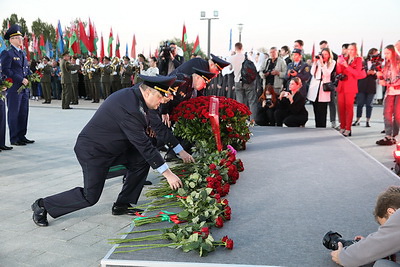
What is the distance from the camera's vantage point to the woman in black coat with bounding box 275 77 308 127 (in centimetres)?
862

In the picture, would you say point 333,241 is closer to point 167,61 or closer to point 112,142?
point 112,142

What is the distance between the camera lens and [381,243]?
2.11 meters

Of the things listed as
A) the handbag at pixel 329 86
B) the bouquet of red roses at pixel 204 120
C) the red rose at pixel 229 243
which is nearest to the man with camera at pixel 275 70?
the handbag at pixel 329 86

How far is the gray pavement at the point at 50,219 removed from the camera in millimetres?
3072

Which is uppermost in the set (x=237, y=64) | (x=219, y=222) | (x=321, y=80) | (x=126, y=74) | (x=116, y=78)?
(x=237, y=64)

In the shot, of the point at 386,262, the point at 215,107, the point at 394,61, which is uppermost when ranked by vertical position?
the point at 394,61

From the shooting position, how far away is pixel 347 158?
5.91m

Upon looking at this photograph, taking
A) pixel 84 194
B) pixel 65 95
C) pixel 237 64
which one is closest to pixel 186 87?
pixel 84 194

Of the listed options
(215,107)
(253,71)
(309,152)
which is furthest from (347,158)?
(253,71)

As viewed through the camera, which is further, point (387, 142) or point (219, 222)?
point (387, 142)

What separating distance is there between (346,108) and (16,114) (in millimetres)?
6925

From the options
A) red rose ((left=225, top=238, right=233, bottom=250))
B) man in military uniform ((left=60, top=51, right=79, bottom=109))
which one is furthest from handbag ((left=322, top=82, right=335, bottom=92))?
man in military uniform ((left=60, top=51, right=79, bottom=109))

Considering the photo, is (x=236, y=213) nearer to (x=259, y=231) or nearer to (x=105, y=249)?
(x=259, y=231)

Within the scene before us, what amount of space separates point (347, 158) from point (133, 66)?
14194mm
